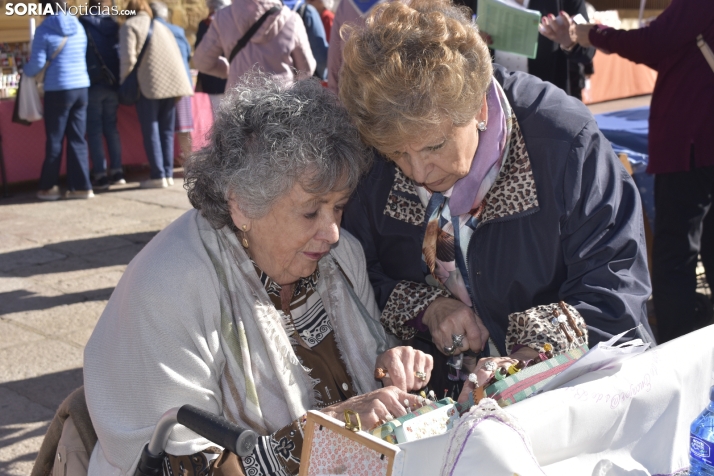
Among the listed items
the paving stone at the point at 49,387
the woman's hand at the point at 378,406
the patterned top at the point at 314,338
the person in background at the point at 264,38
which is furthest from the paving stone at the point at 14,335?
the woman's hand at the point at 378,406

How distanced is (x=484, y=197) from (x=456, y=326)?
1.21 ft

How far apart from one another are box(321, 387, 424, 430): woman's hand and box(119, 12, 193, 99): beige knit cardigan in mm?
6595

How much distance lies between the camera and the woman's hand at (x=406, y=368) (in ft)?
6.55

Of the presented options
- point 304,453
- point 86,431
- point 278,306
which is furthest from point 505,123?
point 86,431

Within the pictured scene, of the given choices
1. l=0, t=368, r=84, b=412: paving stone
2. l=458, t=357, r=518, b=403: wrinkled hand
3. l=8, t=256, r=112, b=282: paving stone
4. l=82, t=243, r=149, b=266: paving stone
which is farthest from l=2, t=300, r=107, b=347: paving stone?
l=458, t=357, r=518, b=403: wrinkled hand

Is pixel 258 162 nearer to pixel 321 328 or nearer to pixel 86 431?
pixel 321 328

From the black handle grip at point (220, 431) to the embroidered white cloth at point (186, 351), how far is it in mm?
319

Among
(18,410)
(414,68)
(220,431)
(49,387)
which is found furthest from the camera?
(49,387)

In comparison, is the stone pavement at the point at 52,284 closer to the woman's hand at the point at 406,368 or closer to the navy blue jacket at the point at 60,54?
the navy blue jacket at the point at 60,54

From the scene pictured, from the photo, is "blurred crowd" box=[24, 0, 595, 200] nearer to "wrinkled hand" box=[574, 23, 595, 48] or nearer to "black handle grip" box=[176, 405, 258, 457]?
"wrinkled hand" box=[574, 23, 595, 48]

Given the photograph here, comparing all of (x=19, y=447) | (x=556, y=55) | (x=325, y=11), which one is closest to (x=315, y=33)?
(x=325, y=11)

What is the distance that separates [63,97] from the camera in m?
7.31

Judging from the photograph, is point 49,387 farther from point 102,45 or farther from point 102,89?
point 102,45

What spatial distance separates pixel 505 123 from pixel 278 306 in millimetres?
795
